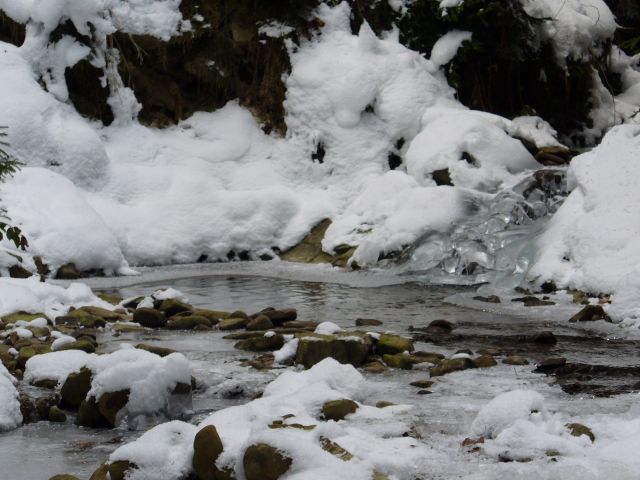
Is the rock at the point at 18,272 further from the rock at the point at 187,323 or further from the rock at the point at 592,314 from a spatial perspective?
the rock at the point at 592,314

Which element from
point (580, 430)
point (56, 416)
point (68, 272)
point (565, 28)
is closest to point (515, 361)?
point (580, 430)

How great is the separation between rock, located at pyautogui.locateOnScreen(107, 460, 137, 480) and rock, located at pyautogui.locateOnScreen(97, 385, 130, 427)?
3.21ft

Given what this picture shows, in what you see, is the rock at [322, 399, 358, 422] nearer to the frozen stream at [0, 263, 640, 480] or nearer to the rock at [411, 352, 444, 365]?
the frozen stream at [0, 263, 640, 480]

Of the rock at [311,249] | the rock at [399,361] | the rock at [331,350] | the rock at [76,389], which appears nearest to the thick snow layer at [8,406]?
the rock at [76,389]

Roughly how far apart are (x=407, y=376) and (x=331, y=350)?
577mm

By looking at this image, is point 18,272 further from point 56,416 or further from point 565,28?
point 565,28

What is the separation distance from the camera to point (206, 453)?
12.2ft

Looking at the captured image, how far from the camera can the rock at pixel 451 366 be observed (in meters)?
5.53

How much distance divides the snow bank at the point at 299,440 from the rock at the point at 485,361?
4.51 feet

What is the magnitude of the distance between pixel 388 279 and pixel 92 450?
7.08 meters

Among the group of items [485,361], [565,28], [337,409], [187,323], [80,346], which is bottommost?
[187,323]

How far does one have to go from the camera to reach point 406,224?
11953 millimetres

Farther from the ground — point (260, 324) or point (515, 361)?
point (515, 361)

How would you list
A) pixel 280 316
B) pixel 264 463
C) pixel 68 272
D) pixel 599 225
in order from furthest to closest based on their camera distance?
pixel 68 272
pixel 599 225
pixel 280 316
pixel 264 463
